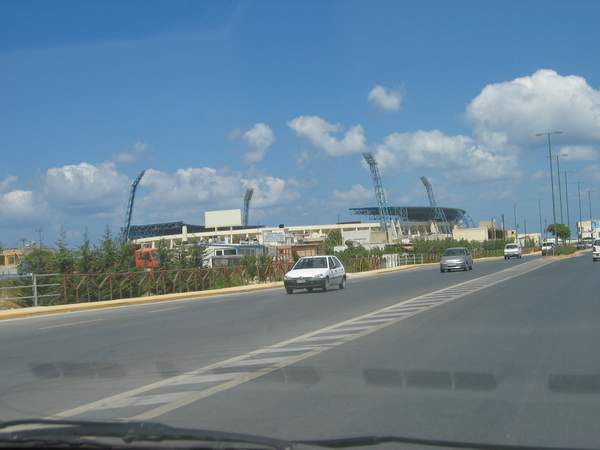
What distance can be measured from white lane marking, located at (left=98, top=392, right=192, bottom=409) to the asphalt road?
26 mm

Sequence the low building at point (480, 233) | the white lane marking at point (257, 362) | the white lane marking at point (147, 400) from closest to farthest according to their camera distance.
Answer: the white lane marking at point (147, 400) → the white lane marking at point (257, 362) → the low building at point (480, 233)

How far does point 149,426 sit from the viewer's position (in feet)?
16.5

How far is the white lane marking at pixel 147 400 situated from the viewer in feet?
28.1

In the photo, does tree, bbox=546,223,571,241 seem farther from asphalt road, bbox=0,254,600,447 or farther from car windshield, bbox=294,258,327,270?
asphalt road, bbox=0,254,600,447

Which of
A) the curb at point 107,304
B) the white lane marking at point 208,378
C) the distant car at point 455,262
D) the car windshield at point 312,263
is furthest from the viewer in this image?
the distant car at point 455,262

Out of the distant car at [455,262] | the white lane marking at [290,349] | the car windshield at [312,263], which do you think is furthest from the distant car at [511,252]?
the white lane marking at [290,349]

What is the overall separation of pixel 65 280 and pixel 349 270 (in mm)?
33163

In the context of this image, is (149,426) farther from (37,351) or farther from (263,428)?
(37,351)

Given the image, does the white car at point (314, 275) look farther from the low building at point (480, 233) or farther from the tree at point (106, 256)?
the low building at point (480, 233)

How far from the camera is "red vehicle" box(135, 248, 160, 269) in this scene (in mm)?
37338

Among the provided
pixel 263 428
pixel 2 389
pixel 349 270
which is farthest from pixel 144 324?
pixel 349 270

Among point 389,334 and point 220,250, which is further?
point 220,250

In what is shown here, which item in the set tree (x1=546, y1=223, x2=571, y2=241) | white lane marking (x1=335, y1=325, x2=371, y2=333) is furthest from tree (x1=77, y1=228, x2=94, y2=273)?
tree (x1=546, y1=223, x2=571, y2=241)

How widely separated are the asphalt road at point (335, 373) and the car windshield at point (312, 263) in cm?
1367
